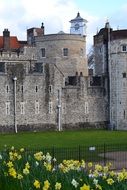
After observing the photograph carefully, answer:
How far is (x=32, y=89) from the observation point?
183 feet

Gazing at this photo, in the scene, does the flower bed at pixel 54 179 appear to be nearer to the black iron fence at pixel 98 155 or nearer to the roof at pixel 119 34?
the black iron fence at pixel 98 155

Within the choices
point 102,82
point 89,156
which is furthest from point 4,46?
point 89,156

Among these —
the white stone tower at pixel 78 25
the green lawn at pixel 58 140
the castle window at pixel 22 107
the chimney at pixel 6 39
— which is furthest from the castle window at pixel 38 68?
the white stone tower at pixel 78 25

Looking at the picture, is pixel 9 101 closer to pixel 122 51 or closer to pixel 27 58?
pixel 122 51

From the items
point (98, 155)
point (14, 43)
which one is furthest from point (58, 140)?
point (14, 43)

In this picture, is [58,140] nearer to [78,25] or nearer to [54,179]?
[54,179]

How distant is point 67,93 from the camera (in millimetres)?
57906

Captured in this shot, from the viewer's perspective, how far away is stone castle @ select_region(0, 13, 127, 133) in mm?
54500

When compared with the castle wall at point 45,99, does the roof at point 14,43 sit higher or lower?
higher

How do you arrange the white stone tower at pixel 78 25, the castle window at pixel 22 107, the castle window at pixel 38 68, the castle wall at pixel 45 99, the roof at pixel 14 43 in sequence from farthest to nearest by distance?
the white stone tower at pixel 78 25, the roof at pixel 14 43, the castle window at pixel 38 68, the castle window at pixel 22 107, the castle wall at pixel 45 99

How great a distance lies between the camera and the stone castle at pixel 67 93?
179 feet

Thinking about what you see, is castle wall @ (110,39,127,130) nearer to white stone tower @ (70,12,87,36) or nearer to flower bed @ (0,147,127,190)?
white stone tower @ (70,12,87,36)

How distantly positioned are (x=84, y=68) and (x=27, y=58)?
790 centimetres

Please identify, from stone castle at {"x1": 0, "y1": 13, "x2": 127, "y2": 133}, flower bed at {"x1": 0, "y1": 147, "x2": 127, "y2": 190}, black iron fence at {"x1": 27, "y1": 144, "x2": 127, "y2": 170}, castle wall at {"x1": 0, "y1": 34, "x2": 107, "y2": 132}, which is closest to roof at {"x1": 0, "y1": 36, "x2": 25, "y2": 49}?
stone castle at {"x1": 0, "y1": 13, "x2": 127, "y2": 133}
